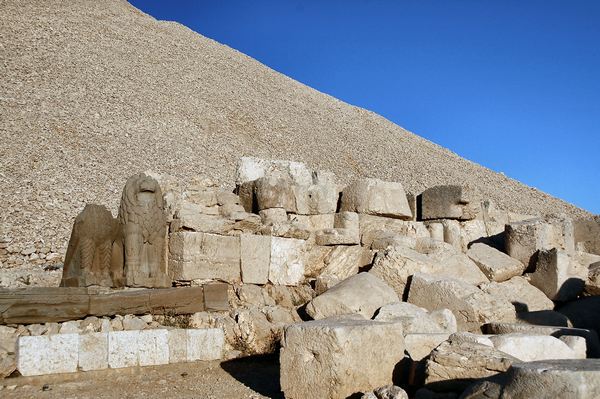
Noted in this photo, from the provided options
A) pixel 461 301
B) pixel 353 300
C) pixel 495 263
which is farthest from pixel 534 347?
pixel 495 263

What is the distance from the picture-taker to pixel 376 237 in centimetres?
838

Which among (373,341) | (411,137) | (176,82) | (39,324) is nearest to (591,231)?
(373,341)

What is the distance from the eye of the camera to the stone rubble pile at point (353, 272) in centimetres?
468

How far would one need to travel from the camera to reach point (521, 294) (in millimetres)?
7621

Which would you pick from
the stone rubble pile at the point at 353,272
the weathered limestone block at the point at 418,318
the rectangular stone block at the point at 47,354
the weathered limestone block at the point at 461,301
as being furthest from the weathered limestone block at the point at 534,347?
the rectangular stone block at the point at 47,354

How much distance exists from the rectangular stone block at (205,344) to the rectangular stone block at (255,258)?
99 centimetres

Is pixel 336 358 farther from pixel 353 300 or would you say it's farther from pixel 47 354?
pixel 47 354

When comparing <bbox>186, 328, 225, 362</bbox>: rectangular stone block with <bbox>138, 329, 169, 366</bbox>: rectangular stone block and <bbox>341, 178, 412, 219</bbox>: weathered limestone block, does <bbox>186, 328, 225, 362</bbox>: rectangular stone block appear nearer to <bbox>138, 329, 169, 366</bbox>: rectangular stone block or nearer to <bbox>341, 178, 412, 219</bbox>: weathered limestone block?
<bbox>138, 329, 169, 366</bbox>: rectangular stone block

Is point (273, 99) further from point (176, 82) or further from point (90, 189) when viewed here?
point (90, 189)

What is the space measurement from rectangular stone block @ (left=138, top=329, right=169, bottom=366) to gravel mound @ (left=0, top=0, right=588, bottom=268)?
7.36 m

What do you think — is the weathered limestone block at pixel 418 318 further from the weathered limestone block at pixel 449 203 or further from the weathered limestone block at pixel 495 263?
the weathered limestone block at pixel 449 203

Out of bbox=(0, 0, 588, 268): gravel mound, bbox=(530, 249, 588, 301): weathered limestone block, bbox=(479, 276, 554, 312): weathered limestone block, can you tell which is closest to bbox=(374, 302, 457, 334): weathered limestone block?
bbox=(479, 276, 554, 312): weathered limestone block

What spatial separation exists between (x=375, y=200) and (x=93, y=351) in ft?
14.7

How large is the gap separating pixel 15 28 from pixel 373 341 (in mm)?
28858
